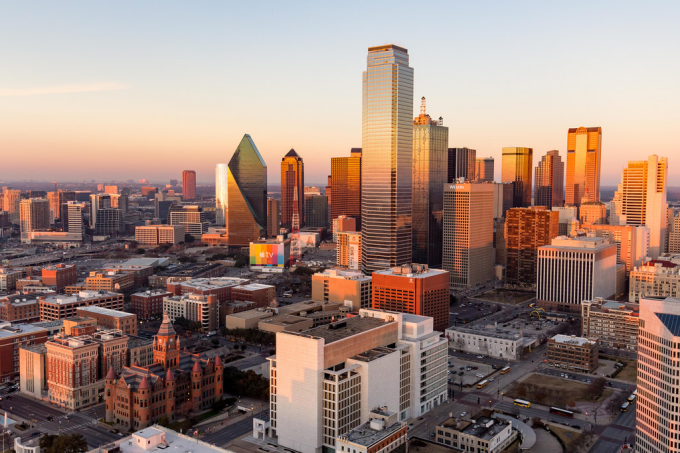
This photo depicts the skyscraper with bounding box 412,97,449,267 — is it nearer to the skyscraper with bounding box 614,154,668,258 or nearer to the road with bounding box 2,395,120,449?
the skyscraper with bounding box 614,154,668,258

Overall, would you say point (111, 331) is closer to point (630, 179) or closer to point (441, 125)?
point (441, 125)

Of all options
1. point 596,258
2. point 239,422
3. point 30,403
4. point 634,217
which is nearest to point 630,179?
point 634,217

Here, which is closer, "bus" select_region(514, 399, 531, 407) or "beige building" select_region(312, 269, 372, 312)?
"bus" select_region(514, 399, 531, 407)

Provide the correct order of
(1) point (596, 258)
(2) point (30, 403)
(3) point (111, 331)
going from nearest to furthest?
(2) point (30, 403), (3) point (111, 331), (1) point (596, 258)

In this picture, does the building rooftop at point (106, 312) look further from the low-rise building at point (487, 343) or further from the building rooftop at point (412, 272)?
the low-rise building at point (487, 343)

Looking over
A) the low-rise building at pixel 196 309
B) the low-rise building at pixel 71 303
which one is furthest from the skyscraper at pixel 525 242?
the low-rise building at pixel 71 303

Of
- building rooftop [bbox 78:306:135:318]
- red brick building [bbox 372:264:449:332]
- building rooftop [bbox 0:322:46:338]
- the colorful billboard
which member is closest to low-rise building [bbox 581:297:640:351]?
red brick building [bbox 372:264:449:332]

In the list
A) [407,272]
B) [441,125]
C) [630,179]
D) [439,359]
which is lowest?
[439,359]
